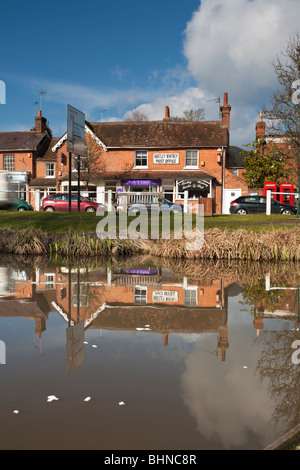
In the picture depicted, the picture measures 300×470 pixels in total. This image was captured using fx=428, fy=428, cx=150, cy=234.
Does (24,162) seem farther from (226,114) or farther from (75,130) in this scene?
(75,130)

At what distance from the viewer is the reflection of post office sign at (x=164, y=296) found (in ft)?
22.3

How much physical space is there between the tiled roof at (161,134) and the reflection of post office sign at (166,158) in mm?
643

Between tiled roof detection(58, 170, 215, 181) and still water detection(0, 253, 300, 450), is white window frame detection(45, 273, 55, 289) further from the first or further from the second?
tiled roof detection(58, 170, 215, 181)

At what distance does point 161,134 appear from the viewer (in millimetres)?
33281

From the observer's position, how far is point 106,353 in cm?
423

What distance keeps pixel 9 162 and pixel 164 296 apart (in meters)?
31.8

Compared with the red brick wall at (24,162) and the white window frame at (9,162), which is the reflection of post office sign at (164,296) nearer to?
the red brick wall at (24,162)

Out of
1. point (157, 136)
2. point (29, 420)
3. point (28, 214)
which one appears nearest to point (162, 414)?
point (29, 420)

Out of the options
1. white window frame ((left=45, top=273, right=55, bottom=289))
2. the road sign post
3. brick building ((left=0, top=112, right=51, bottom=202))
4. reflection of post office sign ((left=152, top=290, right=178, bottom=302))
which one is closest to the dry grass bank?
white window frame ((left=45, top=273, right=55, bottom=289))

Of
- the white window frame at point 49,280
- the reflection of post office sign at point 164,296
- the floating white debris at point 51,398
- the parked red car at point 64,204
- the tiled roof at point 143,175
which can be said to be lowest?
the floating white debris at point 51,398

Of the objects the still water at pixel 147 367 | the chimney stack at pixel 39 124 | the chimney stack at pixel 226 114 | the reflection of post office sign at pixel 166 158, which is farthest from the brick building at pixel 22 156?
the still water at pixel 147 367

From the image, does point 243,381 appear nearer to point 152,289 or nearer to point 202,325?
point 202,325

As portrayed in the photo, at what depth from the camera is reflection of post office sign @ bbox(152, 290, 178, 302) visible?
680 cm

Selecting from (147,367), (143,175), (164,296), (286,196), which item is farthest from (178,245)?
(143,175)
